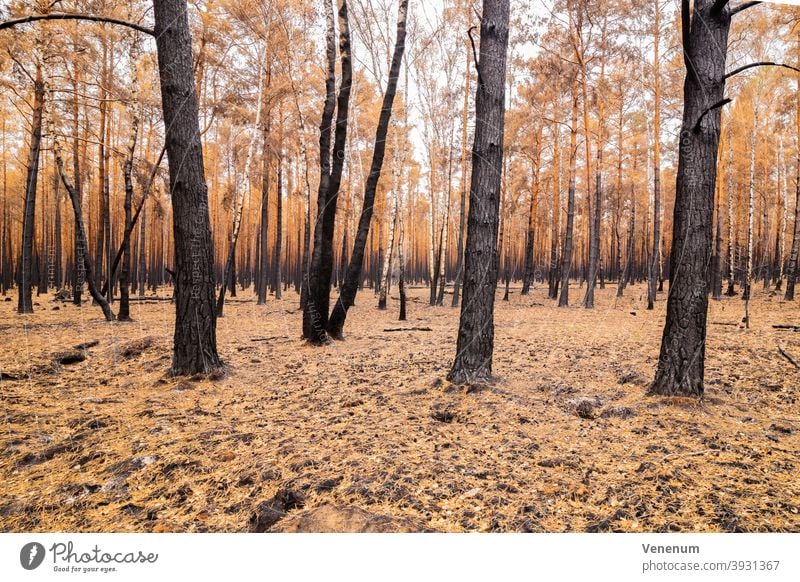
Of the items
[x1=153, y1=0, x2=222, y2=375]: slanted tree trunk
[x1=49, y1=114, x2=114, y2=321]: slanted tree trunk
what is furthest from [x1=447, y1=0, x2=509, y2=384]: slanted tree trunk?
[x1=49, y1=114, x2=114, y2=321]: slanted tree trunk

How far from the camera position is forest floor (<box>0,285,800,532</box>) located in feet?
6.10

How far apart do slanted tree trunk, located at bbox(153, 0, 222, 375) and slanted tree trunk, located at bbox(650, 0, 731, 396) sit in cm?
489

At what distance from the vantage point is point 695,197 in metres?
3.47

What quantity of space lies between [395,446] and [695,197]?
3414 mm

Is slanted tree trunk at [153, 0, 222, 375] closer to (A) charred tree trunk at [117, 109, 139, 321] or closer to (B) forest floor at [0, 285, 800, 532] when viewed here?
(B) forest floor at [0, 285, 800, 532]

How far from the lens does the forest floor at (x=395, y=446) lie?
1859 millimetres

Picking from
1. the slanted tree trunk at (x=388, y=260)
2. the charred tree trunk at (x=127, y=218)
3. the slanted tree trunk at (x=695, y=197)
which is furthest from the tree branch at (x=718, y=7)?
the charred tree trunk at (x=127, y=218)

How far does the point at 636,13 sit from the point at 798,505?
15.5m

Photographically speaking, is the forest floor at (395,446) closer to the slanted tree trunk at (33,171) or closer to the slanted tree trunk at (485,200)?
the slanted tree trunk at (485,200)

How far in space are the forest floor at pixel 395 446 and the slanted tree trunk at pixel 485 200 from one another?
43 centimetres

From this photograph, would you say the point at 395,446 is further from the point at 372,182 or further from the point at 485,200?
the point at 372,182

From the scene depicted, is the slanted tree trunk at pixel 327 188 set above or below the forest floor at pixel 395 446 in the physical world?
above

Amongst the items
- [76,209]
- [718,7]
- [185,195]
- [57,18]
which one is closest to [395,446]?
[185,195]

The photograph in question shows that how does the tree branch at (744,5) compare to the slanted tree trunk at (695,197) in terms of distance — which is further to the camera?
the slanted tree trunk at (695,197)
